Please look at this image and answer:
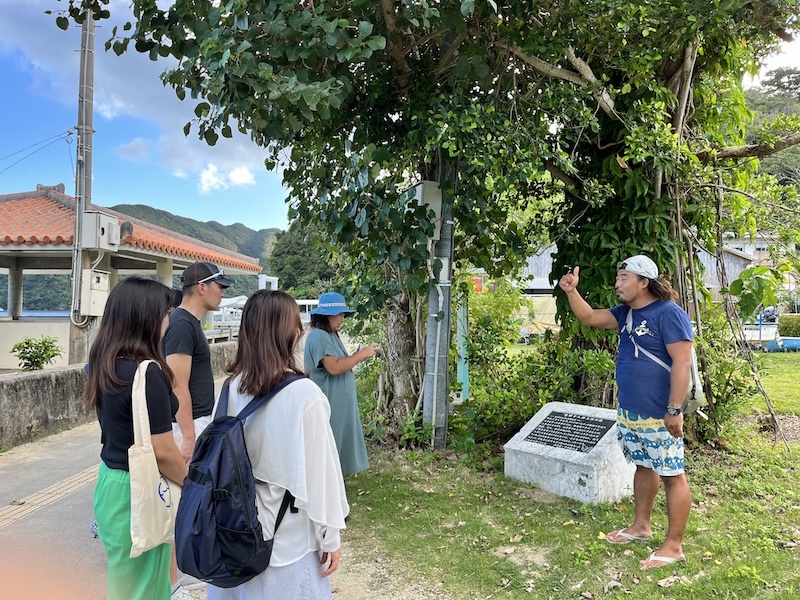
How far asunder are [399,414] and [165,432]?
3.72 meters

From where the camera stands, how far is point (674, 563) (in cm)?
325

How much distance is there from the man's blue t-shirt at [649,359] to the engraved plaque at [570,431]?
1023mm

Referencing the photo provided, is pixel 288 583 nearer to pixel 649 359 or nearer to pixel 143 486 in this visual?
pixel 143 486

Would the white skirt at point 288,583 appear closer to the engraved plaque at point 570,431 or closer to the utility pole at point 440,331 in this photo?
the engraved plaque at point 570,431

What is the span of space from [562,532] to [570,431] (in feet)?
3.32

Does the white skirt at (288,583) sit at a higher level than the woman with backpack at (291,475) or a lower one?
lower

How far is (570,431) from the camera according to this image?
459 cm

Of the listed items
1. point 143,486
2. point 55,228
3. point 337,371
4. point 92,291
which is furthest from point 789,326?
point 143,486

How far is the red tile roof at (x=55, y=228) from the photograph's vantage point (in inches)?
357

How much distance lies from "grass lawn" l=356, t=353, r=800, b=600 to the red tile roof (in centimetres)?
679

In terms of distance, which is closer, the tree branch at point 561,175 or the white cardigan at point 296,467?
the white cardigan at point 296,467

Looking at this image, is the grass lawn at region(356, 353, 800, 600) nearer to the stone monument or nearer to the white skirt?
the stone monument

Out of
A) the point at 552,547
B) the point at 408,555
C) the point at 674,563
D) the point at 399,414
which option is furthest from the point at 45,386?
the point at 674,563

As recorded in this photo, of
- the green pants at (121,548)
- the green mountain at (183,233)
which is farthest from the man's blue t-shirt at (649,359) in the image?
the green mountain at (183,233)
